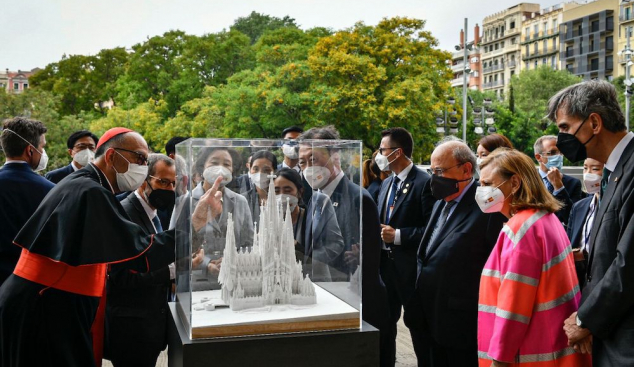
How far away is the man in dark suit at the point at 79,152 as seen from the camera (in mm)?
8219

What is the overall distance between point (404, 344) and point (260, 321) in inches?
203

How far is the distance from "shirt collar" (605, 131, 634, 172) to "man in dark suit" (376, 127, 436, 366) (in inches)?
104

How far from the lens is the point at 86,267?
408cm

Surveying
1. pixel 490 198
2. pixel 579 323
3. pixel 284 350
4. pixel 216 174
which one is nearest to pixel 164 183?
pixel 216 174

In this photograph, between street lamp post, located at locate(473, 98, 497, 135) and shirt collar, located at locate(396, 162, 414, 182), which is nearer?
shirt collar, located at locate(396, 162, 414, 182)

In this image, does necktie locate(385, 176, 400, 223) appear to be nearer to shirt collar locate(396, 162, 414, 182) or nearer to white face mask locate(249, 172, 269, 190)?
shirt collar locate(396, 162, 414, 182)

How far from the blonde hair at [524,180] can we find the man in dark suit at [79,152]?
585cm

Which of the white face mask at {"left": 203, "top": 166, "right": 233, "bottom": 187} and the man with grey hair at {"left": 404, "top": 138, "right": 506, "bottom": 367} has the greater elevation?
the white face mask at {"left": 203, "top": 166, "right": 233, "bottom": 187}

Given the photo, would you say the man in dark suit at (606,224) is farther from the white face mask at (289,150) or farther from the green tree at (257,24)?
the green tree at (257,24)

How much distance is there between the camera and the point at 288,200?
152 inches

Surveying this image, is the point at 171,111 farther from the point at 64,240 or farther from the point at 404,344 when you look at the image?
the point at 64,240

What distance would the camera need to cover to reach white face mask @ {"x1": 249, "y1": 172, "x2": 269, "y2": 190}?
3.69 m

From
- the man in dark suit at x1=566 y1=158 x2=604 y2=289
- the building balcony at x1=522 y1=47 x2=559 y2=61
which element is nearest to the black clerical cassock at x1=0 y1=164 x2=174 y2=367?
the man in dark suit at x1=566 y1=158 x2=604 y2=289

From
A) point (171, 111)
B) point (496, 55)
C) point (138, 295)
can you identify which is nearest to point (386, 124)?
point (171, 111)
